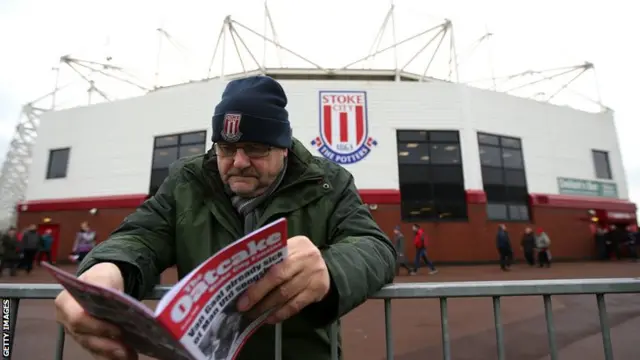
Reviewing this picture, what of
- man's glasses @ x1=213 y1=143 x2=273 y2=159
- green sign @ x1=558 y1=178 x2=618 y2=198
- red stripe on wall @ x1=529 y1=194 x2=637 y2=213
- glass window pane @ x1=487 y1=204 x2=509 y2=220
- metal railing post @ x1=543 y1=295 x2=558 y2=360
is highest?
green sign @ x1=558 y1=178 x2=618 y2=198

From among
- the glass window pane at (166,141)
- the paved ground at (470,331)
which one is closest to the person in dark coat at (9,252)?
the paved ground at (470,331)

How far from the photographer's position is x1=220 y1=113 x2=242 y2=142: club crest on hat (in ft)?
3.85

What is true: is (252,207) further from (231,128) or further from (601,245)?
(601,245)

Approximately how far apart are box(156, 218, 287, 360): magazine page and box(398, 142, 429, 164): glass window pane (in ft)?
45.1

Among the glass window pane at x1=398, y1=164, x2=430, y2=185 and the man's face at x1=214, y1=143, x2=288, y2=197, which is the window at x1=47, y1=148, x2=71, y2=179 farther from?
the man's face at x1=214, y1=143, x2=288, y2=197

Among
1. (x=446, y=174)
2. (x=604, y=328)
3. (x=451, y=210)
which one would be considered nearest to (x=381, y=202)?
(x=451, y=210)

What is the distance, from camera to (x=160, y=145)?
586 inches

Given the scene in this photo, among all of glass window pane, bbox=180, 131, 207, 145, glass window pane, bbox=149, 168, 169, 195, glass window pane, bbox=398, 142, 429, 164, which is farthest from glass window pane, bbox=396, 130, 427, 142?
glass window pane, bbox=149, 168, 169, 195

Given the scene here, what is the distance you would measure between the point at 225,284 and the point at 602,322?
4.87ft

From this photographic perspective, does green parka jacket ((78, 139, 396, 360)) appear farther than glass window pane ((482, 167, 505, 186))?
No

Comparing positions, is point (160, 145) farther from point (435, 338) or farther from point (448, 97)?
point (435, 338)

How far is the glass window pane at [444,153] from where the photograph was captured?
1427 centimetres

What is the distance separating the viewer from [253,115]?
1183 mm

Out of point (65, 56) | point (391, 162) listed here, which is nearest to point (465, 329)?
point (391, 162)
